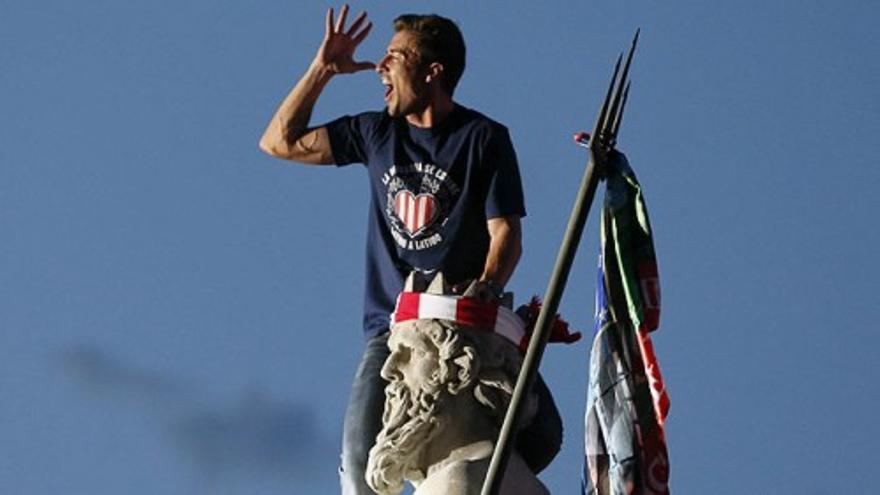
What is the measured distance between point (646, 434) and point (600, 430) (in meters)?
0.28

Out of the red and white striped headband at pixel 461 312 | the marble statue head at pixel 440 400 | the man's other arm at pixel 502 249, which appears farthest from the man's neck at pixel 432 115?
the marble statue head at pixel 440 400

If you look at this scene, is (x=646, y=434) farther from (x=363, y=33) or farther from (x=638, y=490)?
(x=363, y=33)

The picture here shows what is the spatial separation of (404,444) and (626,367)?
1474 millimetres

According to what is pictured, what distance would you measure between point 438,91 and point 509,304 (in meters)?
1.36

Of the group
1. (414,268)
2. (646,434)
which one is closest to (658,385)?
(646,434)

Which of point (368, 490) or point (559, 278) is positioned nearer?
point (559, 278)

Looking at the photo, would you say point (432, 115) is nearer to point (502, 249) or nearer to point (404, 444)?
→ point (502, 249)

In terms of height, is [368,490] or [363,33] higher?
[363,33]

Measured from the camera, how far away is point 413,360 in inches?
1177

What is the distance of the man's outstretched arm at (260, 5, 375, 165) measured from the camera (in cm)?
3112

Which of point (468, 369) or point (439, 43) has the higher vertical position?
point (439, 43)

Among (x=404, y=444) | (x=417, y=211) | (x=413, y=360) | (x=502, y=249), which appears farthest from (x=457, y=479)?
(x=417, y=211)

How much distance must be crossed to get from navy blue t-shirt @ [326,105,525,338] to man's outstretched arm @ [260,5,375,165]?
1.85 feet

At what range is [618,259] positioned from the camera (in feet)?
94.7
